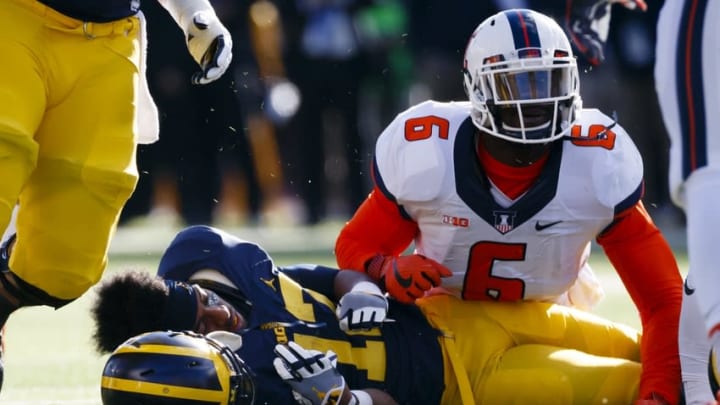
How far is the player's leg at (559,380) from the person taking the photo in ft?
13.6

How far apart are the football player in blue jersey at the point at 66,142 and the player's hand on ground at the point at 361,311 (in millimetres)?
635

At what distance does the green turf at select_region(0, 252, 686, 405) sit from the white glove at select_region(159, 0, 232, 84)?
653 millimetres

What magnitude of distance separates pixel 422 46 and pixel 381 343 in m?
5.97

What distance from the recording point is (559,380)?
416cm

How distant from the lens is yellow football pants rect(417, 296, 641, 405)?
4.16 metres

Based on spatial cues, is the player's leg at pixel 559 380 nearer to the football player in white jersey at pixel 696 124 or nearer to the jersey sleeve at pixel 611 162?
the jersey sleeve at pixel 611 162

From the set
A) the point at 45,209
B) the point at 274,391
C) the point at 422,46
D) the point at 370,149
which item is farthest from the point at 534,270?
the point at 370,149

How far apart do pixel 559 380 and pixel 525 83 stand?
806mm

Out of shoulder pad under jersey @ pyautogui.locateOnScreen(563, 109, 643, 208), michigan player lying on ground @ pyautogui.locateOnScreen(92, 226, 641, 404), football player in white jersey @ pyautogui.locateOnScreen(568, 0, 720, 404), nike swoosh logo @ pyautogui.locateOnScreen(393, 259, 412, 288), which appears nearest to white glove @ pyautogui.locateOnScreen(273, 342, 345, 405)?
michigan player lying on ground @ pyautogui.locateOnScreen(92, 226, 641, 404)

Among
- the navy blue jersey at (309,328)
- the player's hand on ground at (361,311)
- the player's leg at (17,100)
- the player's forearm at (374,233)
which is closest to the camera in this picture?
the player's leg at (17,100)

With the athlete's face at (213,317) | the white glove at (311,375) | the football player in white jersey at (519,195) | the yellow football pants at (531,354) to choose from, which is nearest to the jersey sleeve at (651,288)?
the football player in white jersey at (519,195)

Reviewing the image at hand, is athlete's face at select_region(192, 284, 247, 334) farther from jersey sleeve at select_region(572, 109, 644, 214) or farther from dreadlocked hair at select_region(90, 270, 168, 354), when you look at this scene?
jersey sleeve at select_region(572, 109, 644, 214)

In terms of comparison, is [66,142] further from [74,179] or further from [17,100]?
[17,100]

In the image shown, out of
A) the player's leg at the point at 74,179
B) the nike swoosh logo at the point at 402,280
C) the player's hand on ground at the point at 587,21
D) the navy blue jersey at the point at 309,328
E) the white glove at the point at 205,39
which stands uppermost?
the white glove at the point at 205,39
